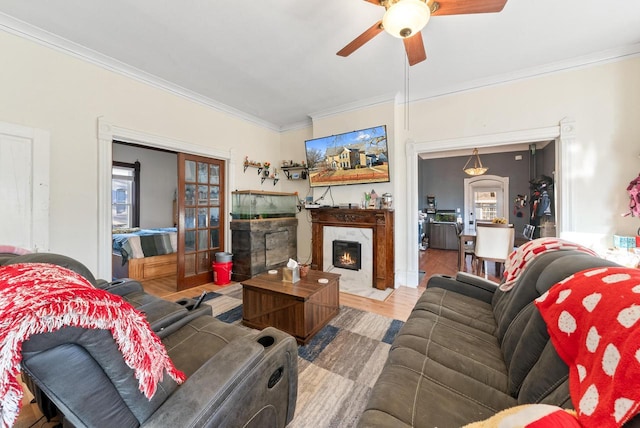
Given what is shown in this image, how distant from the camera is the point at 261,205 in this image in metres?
4.19

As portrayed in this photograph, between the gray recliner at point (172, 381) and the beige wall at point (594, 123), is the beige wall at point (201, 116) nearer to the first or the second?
the beige wall at point (594, 123)

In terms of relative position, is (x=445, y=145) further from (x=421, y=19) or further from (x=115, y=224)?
(x=115, y=224)

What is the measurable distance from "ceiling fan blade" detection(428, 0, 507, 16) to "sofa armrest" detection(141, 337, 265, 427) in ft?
7.58

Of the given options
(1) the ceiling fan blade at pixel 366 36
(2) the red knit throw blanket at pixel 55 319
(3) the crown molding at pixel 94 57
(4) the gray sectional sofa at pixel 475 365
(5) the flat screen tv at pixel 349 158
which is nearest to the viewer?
(2) the red knit throw blanket at pixel 55 319

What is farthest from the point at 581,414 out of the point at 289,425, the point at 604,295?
the point at 289,425

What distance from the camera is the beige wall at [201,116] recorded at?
2.27 metres

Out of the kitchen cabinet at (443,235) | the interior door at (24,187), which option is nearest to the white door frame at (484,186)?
the kitchen cabinet at (443,235)

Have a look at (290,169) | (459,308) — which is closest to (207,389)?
(459,308)

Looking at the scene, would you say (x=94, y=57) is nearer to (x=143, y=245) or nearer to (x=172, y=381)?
(x=143, y=245)

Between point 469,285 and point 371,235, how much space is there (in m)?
1.70

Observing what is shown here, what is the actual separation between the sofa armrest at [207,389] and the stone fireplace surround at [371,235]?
9.09 feet

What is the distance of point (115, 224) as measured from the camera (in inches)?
223

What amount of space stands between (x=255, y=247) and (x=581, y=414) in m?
3.70

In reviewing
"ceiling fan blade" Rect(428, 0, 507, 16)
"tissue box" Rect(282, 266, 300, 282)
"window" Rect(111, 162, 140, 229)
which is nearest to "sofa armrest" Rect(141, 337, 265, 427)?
"tissue box" Rect(282, 266, 300, 282)
